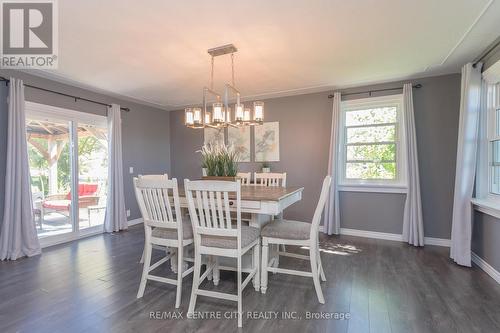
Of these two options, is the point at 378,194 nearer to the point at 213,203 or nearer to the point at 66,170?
the point at 213,203

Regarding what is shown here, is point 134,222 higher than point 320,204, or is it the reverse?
point 320,204

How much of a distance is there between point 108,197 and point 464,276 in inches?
200

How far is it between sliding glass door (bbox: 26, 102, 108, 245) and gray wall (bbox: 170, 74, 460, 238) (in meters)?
2.69

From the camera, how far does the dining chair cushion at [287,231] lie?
2236 millimetres

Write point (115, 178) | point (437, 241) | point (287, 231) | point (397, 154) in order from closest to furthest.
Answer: point (287, 231) → point (437, 241) → point (397, 154) → point (115, 178)

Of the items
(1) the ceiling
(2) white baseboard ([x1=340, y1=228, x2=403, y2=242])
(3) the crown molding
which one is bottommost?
(2) white baseboard ([x1=340, y1=228, x2=403, y2=242])

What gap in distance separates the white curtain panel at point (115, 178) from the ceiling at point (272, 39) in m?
0.75

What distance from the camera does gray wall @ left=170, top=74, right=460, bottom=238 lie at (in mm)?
3562

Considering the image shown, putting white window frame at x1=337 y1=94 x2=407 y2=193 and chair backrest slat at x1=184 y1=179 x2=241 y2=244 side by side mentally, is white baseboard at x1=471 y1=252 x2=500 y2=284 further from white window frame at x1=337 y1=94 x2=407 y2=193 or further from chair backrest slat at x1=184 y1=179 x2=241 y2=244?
chair backrest slat at x1=184 y1=179 x2=241 y2=244

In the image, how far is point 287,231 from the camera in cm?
227

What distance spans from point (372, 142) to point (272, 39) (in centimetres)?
253

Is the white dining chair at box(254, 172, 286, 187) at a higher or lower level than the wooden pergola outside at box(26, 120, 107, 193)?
lower

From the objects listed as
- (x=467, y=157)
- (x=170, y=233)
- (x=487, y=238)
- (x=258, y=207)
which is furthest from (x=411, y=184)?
(x=170, y=233)

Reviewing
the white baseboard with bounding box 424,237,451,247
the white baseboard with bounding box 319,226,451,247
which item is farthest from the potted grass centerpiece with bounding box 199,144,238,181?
the white baseboard with bounding box 424,237,451,247
